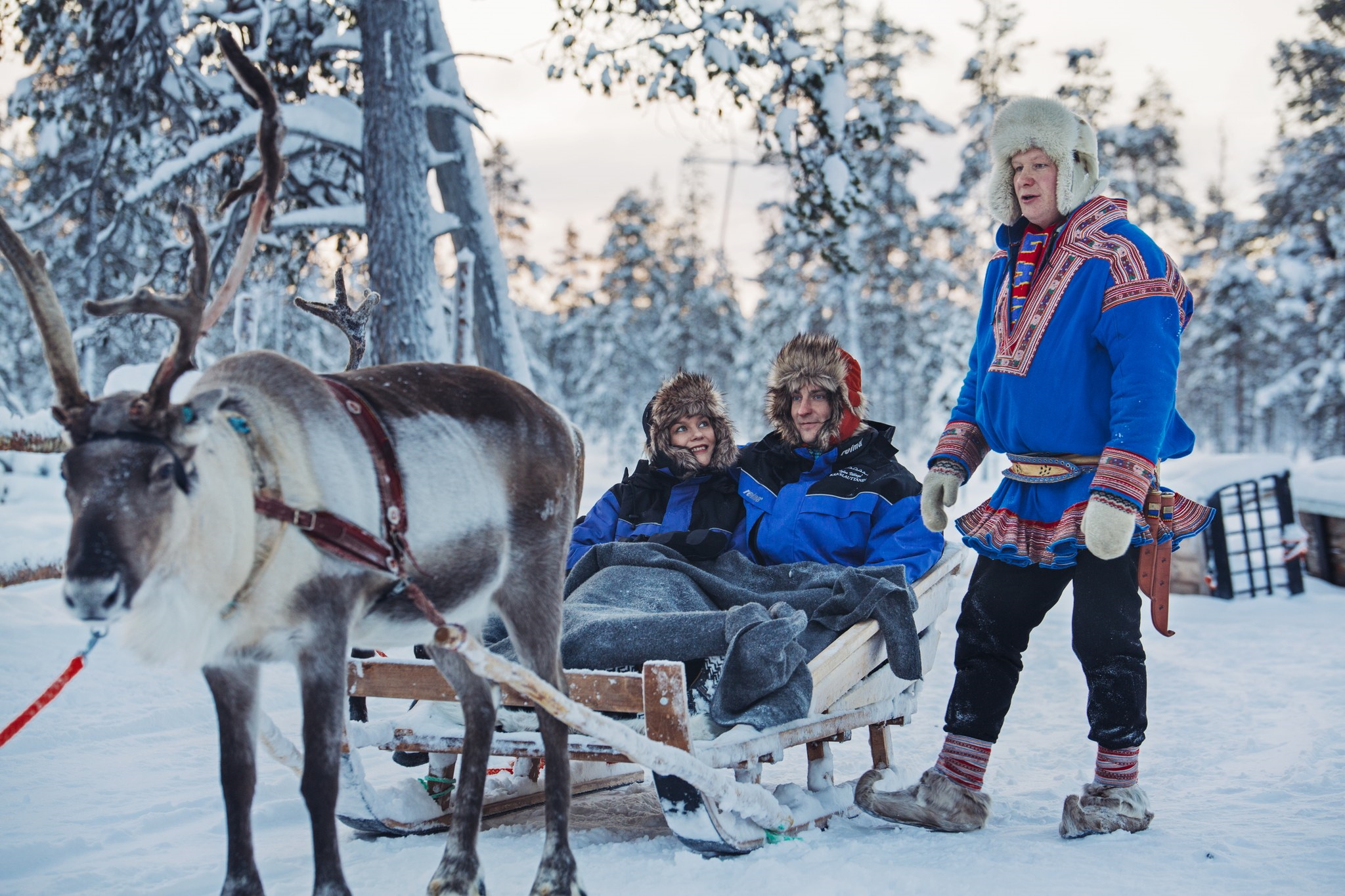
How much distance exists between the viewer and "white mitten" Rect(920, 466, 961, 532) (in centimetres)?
347

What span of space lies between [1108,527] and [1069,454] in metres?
0.39

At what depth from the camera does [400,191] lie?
6.59 m

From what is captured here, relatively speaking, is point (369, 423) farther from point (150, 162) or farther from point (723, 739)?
point (150, 162)

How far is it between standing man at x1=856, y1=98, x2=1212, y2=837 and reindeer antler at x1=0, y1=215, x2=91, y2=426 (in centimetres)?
269

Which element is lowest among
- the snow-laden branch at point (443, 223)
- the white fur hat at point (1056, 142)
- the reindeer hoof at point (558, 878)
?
the reindeer hoof at point (558, 878)

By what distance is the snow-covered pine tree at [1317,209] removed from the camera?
16922mm

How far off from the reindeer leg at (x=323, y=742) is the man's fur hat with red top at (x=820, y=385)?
2.60 m

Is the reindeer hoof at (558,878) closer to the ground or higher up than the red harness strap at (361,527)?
closer to the ground

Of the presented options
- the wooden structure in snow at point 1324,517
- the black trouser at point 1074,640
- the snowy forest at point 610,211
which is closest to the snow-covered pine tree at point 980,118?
the snowy forest at point 610,211

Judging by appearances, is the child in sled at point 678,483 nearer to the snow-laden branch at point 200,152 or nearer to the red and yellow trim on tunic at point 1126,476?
the red and yellow trim on tunic at point 1126,476

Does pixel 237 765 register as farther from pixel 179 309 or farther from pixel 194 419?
pixel 179 309

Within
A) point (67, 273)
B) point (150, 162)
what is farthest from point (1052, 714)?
point (67, 273)

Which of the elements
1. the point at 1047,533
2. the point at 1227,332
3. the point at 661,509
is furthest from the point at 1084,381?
the point at 1227,332

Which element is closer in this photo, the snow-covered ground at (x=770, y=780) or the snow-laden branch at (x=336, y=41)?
the snow-covered ground at (x=770, y=780)
